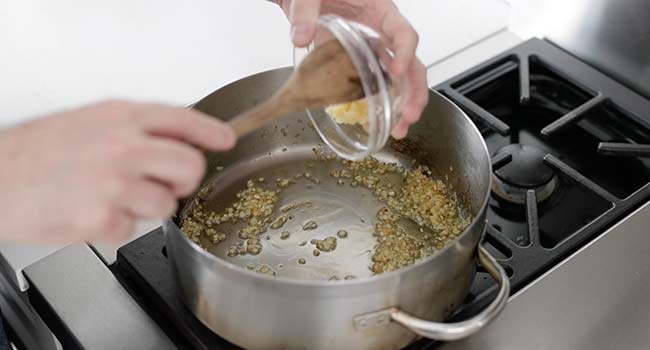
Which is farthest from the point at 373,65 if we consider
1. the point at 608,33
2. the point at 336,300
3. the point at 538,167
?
the point at 608,33

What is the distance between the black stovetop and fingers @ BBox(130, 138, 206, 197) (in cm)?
22

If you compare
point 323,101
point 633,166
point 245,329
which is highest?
point 323,101

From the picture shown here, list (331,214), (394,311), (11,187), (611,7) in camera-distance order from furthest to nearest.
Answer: (611,7)
(331,214)
(394,311)
(11,187)

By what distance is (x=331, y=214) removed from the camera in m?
0.80

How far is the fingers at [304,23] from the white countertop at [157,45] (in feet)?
1.10

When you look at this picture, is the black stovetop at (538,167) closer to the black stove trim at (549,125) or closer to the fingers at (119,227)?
the black stove trim at (549,125)

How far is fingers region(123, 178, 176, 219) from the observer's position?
18.8 inches

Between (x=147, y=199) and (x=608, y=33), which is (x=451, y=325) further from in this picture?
(x=608, y=33)

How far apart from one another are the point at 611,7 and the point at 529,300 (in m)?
0.44

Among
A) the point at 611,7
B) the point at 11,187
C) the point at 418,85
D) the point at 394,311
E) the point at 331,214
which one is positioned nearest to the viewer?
the point at 11,187

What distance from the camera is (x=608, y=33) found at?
98cm

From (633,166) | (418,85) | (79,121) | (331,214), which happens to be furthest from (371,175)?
(79,121)

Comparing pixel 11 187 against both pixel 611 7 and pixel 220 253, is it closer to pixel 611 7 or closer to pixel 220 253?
pixel 220 253

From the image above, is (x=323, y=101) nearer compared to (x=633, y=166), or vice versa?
(x=323, y=101)
